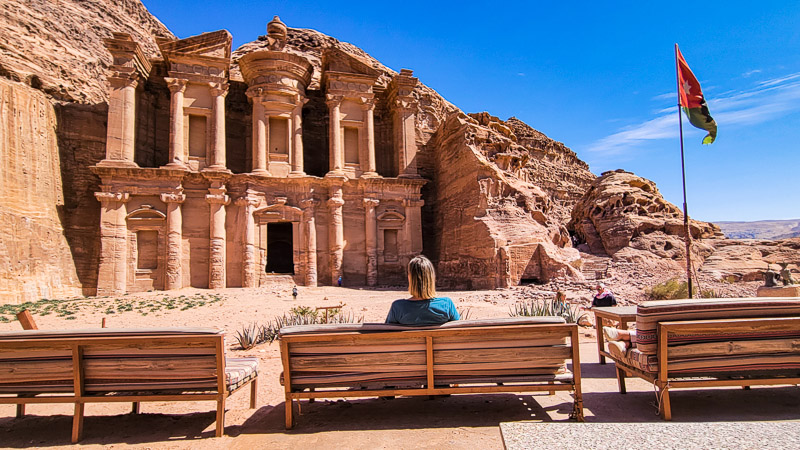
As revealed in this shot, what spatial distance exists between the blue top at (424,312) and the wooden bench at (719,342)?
6.64ft

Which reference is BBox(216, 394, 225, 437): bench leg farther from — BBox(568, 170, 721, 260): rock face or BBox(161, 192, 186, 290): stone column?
BBox(161, 192, 186, 290): stone column

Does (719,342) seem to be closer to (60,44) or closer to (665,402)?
(665,402)

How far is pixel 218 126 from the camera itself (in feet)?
83.8

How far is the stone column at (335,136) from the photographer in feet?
89.2

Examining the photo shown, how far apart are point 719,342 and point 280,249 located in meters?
30.9

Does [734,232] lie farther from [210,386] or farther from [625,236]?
[210,386]

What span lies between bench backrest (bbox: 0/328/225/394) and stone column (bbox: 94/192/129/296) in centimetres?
2033

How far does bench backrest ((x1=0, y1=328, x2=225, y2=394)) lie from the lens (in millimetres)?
4590

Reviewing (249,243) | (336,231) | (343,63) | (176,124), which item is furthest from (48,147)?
(343,63)

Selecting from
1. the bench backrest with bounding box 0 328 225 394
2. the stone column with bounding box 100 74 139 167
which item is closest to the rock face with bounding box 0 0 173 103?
the stone column with bounding box 100 74 139 167

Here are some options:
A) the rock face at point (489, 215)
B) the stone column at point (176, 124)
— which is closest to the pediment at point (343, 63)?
the rock face at point (489, 215)

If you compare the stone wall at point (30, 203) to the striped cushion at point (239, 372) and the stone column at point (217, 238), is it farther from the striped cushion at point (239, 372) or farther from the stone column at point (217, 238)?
the striped cushion at point (239, 372)

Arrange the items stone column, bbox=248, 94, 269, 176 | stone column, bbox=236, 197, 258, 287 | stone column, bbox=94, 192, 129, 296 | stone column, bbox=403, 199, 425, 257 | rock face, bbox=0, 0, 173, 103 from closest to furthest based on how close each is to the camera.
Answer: rock face, bbox=0, 0, 173, 103 → stone column, bbox=94, 192, 129, 296 → stone column, bbox=236, 197, 258, 287 → stone column, bbox=248, 94, 269, 176 → stone column, bbox=403, 199, 425, 257

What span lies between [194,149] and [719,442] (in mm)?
28021
